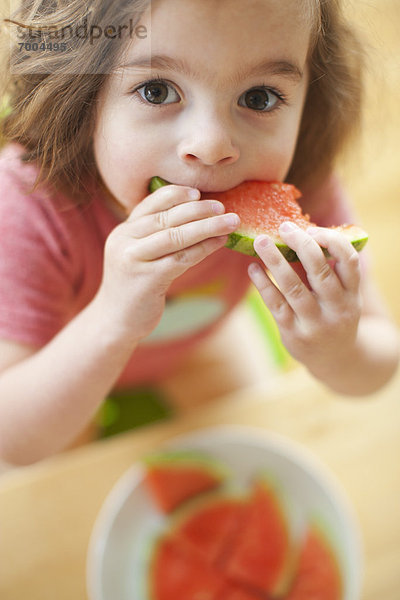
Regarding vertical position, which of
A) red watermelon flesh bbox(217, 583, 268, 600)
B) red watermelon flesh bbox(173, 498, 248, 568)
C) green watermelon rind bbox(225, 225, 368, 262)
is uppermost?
green watermelon rind bbox(225, 225, 368, 262)

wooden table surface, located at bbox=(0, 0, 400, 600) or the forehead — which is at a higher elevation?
the forehead

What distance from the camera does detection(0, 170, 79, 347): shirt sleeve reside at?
722 millimetres

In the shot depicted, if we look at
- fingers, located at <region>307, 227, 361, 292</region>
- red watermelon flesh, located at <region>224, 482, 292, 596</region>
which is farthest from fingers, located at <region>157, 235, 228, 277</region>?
red watermelon flesh, located at <region>224, 482, 292, 596</region>

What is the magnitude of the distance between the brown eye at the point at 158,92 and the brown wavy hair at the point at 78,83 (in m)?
0.04

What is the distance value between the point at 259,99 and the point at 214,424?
0.62 metres

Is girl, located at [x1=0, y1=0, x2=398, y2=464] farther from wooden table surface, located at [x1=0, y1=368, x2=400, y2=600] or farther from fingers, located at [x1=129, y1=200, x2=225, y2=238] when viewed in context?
wooden table surface, located at [x1=0, y1=368, x2=400, y2=600]

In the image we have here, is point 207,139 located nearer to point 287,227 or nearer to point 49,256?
point 287,227

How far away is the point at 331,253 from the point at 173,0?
30cm

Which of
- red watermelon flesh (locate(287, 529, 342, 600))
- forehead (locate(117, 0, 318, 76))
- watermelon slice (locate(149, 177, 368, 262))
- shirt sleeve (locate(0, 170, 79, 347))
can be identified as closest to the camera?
forehead (locate(117, 0, 318, 76))

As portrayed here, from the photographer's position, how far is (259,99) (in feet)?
1.91

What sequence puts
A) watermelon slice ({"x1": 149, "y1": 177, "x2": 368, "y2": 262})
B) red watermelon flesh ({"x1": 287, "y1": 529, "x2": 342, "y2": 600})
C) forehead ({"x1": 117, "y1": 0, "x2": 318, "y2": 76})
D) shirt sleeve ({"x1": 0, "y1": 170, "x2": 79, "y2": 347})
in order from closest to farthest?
forehead ({"x1": 117, "y1": 0, "x2": 318, "y2": 76}) < watermelon slice ({"x1": 149, "y1": 177, "x2": 368, "y2": 262}) < shirt sleeve ({"x1": 0, "y1": 170, "x2": 79, "y2": 347}) < red watermelon flesh ({"x1": 287, "y1": 529, "x2": 342, "y2": 600})

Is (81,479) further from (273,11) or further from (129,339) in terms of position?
(273,11)

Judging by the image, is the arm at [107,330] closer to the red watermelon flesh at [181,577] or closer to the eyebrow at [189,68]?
the eyebrow at [189,68]

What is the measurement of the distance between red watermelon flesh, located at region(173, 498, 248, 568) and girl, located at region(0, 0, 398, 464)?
316 millimetres
